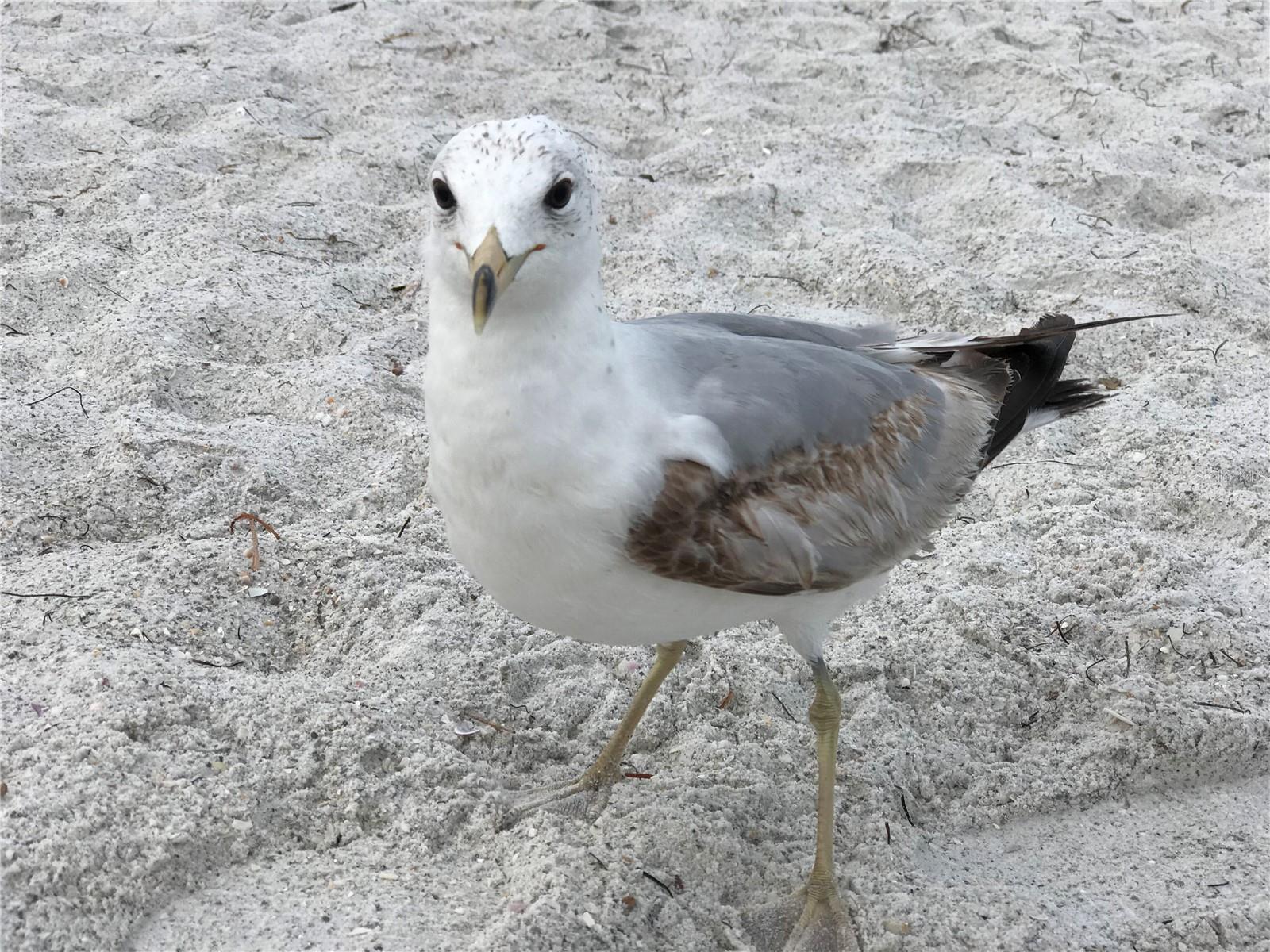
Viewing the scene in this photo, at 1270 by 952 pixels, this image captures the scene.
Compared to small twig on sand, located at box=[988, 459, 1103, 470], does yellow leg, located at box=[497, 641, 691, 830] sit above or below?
below

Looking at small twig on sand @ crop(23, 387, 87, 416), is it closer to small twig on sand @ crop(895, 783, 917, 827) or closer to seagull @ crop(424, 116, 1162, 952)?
seagull @ crop(424, 116, 1162, 952)

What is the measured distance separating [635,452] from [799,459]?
38 centimetres

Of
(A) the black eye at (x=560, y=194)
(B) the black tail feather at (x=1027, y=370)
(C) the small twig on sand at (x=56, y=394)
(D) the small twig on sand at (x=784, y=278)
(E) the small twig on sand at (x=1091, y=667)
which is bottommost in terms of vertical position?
(E) the small twig on sand at (x=1091, y=667)

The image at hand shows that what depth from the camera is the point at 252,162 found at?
165 inches

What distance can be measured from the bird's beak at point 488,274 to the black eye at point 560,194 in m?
0.11

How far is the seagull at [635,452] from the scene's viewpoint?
5.75 ft

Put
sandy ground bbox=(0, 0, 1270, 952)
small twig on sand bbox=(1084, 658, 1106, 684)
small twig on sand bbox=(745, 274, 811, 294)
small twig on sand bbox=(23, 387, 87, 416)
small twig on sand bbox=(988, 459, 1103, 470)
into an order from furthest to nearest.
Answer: small twig on sand bbox=(745, 274, 811, 294) → small twig on sand bbox=(988, 459, 1103, 470) → small twig on sand bbox=(23, 387, 87, 416) → small twig on sand bbox=(1084, 658, 1106, 684) → sandy ground bbox=(0, 0, 1270, 952)

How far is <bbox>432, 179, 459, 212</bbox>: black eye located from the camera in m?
1.75

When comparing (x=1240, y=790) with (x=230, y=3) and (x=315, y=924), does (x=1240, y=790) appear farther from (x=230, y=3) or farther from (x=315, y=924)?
(x=230, y=3)

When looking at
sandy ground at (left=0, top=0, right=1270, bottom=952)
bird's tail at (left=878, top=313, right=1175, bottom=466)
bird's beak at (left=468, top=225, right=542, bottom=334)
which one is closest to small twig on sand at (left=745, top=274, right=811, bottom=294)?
sandy ground at (left=0, top=0, right=1270, bottom=952)

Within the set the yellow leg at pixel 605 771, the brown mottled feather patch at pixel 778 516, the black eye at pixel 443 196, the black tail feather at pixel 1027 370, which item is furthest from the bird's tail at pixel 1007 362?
the black eye at pixel 443 196

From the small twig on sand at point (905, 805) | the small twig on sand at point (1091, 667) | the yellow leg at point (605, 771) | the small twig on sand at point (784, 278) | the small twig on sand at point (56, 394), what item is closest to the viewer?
the yellow leg at point (605, 771)

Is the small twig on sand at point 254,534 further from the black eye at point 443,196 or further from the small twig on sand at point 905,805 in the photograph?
the small twig on sand at point 905,805

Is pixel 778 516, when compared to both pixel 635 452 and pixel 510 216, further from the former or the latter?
pixel 510 216
